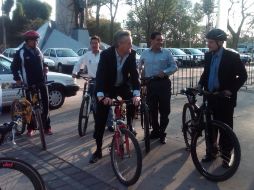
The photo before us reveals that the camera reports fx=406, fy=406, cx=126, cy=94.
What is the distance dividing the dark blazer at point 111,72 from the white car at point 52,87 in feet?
14.1

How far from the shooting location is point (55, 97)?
9.96 m

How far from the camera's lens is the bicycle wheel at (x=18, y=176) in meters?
3.40

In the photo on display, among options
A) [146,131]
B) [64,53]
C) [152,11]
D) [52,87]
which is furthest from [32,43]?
[152,11]

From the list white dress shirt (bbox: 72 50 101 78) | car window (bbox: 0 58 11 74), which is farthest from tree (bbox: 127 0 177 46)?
white dress shirt (bbox: 72 50 101 78)

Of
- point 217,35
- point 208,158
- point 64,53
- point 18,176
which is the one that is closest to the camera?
point 18,176

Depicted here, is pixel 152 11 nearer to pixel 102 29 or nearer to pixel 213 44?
pixel 102 29

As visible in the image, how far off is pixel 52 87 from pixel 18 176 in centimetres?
643

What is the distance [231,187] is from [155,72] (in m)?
2.44

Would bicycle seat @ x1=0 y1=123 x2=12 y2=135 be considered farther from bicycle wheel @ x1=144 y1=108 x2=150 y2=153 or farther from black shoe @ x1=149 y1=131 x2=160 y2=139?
black shoe @ x1=149 y1=131 x2=160 y2=139

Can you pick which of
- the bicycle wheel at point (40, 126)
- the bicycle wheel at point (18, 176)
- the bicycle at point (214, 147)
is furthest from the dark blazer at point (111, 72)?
the bicycle wheel at point (18, 176)

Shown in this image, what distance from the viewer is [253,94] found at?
12.3 metres

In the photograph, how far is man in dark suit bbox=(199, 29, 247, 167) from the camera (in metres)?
5.03

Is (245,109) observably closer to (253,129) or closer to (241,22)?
(253,129)

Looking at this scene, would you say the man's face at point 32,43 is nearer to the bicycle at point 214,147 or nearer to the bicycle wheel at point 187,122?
the bicycle wheel at point 187,122
